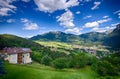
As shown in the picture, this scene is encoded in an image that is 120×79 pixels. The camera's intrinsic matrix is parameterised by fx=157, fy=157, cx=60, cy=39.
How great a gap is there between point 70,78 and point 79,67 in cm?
2293

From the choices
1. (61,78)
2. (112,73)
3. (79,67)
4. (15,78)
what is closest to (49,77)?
(61,78)

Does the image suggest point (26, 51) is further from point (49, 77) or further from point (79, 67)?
point (49, 77)

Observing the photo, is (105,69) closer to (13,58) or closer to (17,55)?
(13,58)

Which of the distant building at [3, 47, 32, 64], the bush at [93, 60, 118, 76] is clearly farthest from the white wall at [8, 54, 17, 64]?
the bush at [93, 60, 118, 76]

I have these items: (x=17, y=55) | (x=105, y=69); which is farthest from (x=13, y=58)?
(x=105, y=69)

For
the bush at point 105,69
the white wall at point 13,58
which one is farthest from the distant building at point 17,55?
the bush at point 105,69

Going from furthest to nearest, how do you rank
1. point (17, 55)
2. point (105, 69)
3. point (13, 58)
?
1. point (17, 55)
2. point (13, 58)
3. point (105, 69)

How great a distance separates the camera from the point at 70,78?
2461 cm

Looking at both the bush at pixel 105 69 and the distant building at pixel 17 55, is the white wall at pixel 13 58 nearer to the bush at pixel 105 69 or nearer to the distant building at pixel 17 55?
the distant building at pixel 17 55

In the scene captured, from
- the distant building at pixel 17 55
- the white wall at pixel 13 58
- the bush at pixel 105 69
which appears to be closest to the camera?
the bush at pixel 105 69

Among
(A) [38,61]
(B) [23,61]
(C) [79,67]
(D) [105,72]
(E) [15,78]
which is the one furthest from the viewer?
(A) [38,61]

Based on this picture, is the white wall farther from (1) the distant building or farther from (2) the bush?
(2) the bush

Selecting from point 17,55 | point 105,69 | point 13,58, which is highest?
point 17,55

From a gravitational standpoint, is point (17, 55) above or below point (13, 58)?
above
